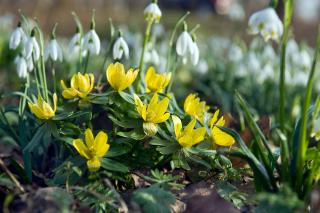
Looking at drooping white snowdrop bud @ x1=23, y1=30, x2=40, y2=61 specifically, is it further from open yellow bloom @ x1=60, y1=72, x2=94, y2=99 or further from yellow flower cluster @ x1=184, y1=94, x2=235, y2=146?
yellow flower cluster @ x1=184, y1=94, x2=235, y2=146

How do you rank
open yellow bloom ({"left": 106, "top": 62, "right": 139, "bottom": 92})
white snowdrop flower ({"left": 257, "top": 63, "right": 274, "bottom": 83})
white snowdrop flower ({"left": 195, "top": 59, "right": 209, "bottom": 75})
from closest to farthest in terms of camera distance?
1. open yellow bloom ({"left": 106, "top": 62, "right": 139, "bottom": 92})
2. white snowdrop flower ({"left": 257, "top": 63, "right": 274, "bottom": 83})
3. white snowdrop flower ({"left": 195, "top": 59, "right": 209, "bottom": 75})

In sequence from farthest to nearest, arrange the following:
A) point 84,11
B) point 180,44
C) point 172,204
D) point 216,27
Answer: point 84,11 < point 216,27 < point 180,44 < point 172,204

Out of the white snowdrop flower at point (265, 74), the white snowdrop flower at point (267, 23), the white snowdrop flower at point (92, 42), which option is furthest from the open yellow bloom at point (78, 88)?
the white snowdrop flower at point (265, 74)

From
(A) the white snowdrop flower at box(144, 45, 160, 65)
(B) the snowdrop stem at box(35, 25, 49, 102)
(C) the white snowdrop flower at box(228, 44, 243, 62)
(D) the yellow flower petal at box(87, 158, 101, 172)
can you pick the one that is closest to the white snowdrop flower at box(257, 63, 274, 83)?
(C) the white snowdrop flower at box(228, 44, 243, 62)

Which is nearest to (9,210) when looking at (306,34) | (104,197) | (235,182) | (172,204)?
(104,197)

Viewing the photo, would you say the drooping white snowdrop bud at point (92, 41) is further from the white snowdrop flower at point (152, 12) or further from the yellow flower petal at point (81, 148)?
the yellow flower petal at point (81, 148)

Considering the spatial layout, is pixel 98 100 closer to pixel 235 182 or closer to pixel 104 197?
pixel 104 197
